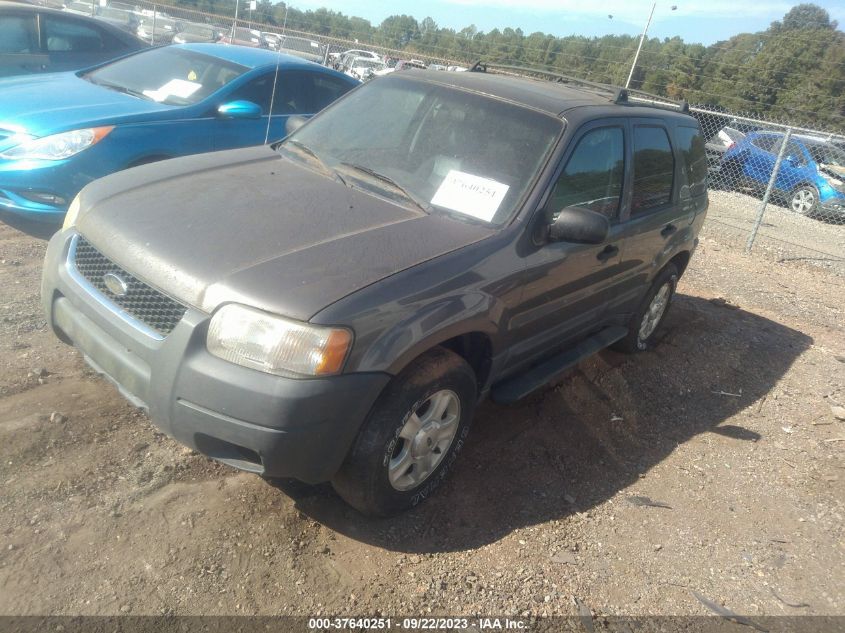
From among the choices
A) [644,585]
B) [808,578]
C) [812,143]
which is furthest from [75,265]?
[812,143]

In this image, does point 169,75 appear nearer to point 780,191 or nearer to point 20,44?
point 20,44

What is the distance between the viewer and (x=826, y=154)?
1318 cm

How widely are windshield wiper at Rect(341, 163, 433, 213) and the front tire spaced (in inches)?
31.5

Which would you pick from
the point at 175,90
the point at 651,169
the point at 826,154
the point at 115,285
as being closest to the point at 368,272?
the point at 115,285

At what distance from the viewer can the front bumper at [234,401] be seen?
7.90 ft

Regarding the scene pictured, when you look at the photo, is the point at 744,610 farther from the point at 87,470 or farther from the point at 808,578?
the point at 87,470

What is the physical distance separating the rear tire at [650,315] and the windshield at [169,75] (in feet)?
13.6

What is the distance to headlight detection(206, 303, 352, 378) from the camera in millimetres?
2402

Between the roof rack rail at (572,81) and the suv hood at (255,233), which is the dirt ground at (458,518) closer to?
the suv hood at (255,233)

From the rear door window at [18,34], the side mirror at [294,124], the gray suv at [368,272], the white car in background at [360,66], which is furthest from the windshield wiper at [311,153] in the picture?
the white car in background at [360,66]

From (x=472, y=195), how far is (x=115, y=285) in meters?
1.71

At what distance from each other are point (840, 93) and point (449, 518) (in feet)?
122

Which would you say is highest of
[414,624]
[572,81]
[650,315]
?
[572,81]

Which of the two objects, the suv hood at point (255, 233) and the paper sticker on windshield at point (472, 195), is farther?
the paper sticker on windshield at point (472, 195)
